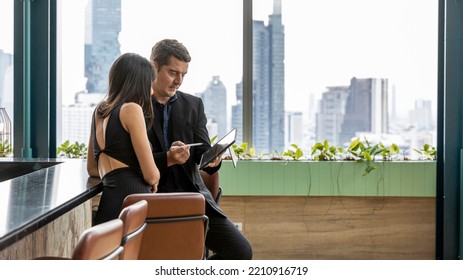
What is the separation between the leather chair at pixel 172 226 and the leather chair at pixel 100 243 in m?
0.70

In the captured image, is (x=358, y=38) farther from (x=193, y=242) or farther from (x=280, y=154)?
(x=193, y=242)

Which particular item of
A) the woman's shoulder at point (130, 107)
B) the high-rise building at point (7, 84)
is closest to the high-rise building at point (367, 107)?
the high-rise building at point (7, 84)

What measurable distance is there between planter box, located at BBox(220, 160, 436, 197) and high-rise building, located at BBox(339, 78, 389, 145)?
398 mm

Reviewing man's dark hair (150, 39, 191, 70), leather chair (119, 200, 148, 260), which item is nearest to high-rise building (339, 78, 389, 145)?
man's dark hair (150, 39, 191, 70)

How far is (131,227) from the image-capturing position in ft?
6.56

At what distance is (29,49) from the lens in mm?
5082

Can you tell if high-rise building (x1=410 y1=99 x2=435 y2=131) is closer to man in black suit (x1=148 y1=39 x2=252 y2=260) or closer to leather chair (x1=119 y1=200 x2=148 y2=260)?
man in black suit (x1=148 y1=39 x2=252 y2=260)

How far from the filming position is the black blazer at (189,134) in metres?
3.30

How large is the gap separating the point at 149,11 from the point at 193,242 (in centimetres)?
301

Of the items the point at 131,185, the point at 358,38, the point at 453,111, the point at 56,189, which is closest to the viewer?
the point at 56,189

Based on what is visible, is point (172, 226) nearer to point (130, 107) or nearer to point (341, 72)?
point (130, 107)

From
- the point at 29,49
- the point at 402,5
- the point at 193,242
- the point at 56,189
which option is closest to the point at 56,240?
the point at 56,189

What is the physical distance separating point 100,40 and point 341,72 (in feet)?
6.12
